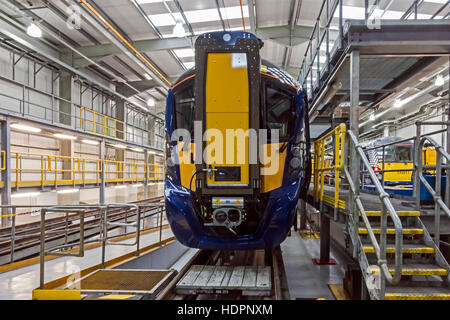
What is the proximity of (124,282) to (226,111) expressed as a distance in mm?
2451

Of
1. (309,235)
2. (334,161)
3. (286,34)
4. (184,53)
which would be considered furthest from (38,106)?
(334,161)

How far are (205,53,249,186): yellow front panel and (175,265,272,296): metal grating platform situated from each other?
1085 mm

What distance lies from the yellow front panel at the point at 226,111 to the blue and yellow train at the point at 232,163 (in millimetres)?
11

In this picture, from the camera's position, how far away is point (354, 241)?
3225 mm

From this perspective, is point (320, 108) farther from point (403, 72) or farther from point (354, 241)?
Answer: point (354, 241)

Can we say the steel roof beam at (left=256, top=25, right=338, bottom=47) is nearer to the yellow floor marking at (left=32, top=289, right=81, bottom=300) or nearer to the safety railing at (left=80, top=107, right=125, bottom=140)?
the safety railing at (left=80, top=107, right=125, bottom=140)

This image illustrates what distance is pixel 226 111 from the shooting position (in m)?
3.30

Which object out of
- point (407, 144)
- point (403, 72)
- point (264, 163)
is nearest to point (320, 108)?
point (403, 72)

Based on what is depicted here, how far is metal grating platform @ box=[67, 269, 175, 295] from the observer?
3.19m

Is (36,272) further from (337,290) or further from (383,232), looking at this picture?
(337,290)

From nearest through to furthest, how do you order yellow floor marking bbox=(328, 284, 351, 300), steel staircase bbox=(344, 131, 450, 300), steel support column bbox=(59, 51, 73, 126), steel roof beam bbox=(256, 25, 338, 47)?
steel staircase bbox=(344, 131, 450, 300) < yellow floor marking bbox=(328, 284, 351, 300) < steel roof beam bbox=(256, 25, 338, 47) < steel support column bbox=(59, 51, 73, 126)

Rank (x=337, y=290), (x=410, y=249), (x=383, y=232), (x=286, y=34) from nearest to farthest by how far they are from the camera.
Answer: (x=383, y=232)
(x=410, y=249)
(x=337, y=290)
(x=286, y=34)

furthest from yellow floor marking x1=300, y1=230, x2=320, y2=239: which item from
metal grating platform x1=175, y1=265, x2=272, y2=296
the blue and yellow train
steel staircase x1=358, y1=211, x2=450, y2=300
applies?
the blue and yellow train

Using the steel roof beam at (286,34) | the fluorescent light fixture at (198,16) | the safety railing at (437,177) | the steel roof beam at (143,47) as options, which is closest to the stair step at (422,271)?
the safety railing at (437,177)
